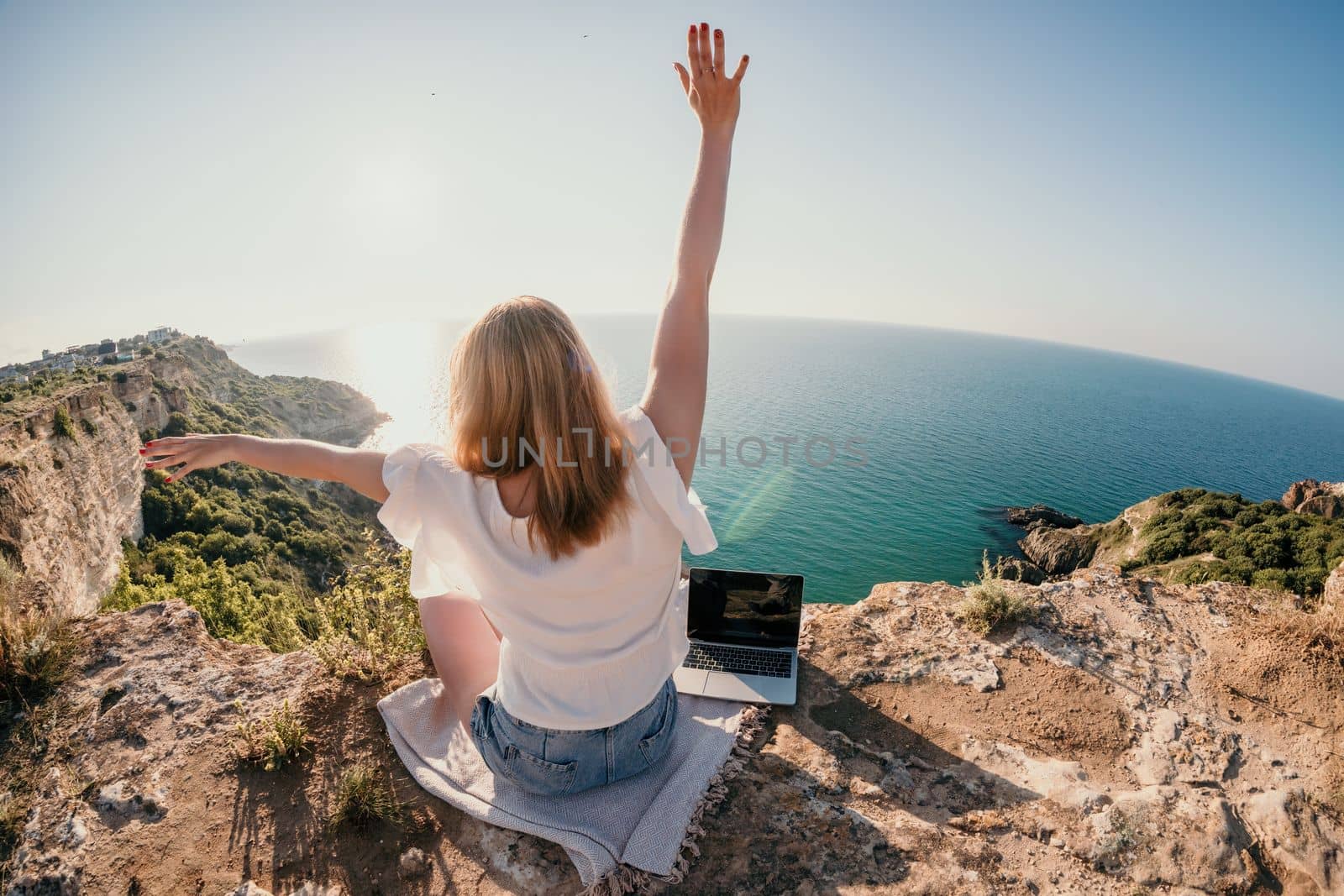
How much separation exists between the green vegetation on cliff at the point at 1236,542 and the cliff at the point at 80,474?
108 ft

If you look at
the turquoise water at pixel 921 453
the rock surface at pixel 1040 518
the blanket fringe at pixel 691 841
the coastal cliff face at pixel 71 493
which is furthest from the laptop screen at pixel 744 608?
the rock surface at pixel 1040 518

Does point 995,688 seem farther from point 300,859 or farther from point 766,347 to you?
point 766,347

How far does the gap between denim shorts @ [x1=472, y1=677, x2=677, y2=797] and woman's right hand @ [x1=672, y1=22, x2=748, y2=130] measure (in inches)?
98.3

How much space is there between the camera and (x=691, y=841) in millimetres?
2609

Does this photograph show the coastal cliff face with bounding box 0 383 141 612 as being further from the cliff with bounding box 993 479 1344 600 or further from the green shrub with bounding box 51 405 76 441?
the cliff with bounding box 993 479 1344 600

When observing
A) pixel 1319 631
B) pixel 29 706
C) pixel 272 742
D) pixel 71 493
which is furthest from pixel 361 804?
pixel 71 493

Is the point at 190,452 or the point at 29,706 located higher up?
the point at 190,452

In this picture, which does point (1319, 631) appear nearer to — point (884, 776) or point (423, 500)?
point (884, 776)

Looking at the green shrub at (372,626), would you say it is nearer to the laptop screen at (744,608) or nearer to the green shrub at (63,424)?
the laptop screen at (744,608)

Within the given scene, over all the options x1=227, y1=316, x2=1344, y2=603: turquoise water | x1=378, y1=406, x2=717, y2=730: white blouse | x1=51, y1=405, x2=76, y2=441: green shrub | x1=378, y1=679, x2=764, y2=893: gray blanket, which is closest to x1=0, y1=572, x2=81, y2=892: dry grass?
x1=378, y1=679, x2=764, y2=893: gray blanket

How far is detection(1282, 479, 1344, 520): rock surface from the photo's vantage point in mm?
30281

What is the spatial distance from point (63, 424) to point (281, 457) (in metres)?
29.1

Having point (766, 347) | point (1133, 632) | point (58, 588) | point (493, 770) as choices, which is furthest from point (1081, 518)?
point (766, 347)

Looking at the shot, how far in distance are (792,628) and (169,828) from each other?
139 inches
